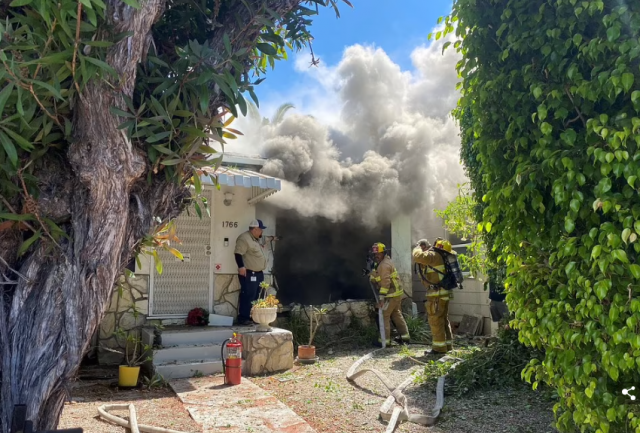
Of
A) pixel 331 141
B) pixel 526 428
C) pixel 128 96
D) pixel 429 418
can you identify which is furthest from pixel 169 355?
pixel 331 141

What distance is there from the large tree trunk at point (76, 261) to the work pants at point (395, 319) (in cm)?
748

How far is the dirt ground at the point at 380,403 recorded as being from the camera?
486cm

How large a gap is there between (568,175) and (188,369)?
20.1ft

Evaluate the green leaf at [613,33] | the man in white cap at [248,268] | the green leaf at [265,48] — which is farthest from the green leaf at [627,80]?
the man in white cap at [248,268]

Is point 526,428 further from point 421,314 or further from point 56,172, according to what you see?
point 421,314

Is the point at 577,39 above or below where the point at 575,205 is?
above

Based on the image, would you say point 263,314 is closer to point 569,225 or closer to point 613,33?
point 569,225

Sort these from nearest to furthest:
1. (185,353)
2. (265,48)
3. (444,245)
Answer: (265,48)
(185,353)
(444,245)

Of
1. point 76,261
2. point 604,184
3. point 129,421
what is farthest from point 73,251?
point 129,421

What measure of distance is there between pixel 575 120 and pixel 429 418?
128 inches

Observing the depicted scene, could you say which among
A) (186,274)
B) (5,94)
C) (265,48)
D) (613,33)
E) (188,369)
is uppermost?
(265,48)

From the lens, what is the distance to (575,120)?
2.88 m

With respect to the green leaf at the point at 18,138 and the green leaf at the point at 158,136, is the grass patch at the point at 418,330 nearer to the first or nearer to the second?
the green leaf at the point at 158,136

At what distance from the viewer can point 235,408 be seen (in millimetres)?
5535
